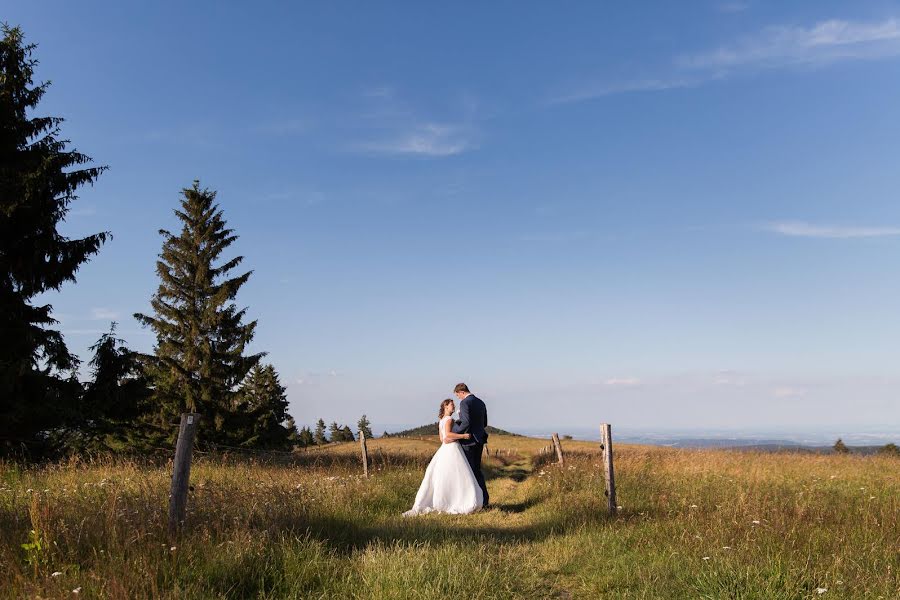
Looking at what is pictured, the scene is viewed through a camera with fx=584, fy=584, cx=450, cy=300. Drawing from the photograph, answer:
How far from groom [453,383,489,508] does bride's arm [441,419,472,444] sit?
0.10 metres

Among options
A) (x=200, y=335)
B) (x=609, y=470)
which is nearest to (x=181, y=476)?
(x=609, y=470)

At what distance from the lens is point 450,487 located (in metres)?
11.4

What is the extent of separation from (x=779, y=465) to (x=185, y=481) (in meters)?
17.0

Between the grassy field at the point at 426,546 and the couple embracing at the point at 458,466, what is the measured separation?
24.4 inches

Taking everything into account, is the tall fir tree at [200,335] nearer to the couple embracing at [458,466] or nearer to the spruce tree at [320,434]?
the couple embracing at [458,466]

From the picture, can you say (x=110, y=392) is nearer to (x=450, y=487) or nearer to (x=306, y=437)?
(x=450, y=487)

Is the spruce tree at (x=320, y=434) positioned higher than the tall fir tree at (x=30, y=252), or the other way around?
the tall fir tree at (x=30, y=252)

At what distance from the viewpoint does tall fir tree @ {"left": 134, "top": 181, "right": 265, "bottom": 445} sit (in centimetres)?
2538

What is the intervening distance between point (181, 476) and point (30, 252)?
37.7 feet

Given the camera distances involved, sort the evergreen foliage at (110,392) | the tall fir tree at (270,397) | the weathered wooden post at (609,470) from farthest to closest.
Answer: the tall fir tree at (270,397), the evergreen foliage at (110,392), the weathered wooden post at (609,470)

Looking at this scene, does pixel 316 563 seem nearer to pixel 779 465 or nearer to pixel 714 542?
pixel 714 542

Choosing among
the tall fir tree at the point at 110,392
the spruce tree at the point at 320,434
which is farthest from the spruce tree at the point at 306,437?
the tall fir tree at the point at 110,392

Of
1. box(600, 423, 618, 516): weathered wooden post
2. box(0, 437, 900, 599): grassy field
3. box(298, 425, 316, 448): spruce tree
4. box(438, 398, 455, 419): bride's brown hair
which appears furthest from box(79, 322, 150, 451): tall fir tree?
box(298, 425, 316, 448): spruce tree

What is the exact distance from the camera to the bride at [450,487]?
11.2 metres
